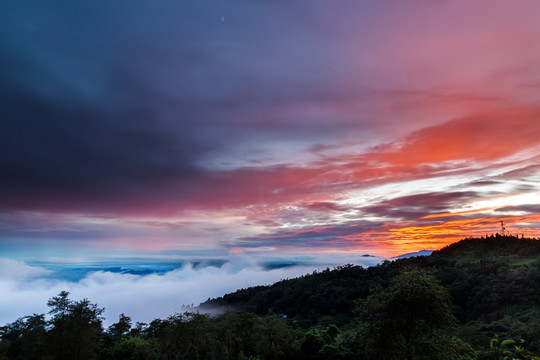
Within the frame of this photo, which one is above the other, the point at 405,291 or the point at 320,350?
the point at 405,291

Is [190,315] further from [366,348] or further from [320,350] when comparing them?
[366,348]

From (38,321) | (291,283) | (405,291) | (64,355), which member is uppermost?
(405,291)

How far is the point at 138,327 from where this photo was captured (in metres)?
66.9

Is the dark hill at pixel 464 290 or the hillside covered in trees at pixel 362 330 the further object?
the dark hill at pixel 464 290

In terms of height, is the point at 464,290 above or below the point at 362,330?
below

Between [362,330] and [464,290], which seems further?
[464,290]

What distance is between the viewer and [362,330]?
2789cm

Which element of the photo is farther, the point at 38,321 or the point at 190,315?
the point at 190,315

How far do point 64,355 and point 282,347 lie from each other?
3034 centimetres

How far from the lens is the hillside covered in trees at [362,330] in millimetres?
26031

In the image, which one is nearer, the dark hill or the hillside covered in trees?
the hillside covered in trees

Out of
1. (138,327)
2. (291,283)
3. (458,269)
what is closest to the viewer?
(138,327)

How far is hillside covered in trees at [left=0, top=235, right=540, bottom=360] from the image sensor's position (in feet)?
85.4

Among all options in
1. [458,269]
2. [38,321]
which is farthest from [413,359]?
[458,269]
